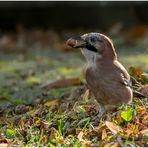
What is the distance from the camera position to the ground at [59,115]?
20.1 ft

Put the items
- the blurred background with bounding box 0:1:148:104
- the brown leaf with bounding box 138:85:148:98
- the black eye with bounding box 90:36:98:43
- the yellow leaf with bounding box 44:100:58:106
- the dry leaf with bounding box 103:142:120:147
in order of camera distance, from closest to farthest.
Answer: the dry leaf with bounding box 103:142:120:147
the black eye with bounding box 90:36:98:43
the brown leaf with bounding box 138:85:148:98
the yellow leaf with bounding box 44:100:58:106
the blurred background with bounding box 0:1:148:104

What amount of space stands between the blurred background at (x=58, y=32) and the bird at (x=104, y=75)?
13.8 feet

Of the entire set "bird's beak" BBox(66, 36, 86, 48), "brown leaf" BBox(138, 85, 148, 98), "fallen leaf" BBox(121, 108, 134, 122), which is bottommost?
"fallen leaf" BBox(121, 108, 134, 122)

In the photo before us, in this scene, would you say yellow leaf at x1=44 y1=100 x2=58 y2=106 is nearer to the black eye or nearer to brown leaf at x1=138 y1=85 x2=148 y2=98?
brown leaf at x1=138 y1=85 x2=148 y2=98

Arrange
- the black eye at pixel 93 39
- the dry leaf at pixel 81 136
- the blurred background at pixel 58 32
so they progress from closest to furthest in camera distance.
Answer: the dry leaf at pixel 81 136 → the black eye at pixel 93 39 → the blurred background at pixel 58 32

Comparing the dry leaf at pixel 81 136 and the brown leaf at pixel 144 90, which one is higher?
the brown leaf at pixel 144 90

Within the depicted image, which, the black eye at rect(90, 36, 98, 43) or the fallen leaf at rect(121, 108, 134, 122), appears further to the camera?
the black eye at rect(90, 36, 98, 43)

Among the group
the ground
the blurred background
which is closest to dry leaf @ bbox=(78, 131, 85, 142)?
the ground

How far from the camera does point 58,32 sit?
16.1m

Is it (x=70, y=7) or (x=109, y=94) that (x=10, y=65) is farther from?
(x=109, y=94)

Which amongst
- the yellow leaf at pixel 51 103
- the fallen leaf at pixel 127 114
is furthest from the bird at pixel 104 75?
the yellow leaf at pixel 51 103

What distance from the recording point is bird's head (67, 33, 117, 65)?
23.8 feet

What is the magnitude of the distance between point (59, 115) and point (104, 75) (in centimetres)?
66

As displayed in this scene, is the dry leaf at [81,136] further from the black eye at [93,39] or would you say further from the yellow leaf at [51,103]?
the yellow leaf at [51,103]
